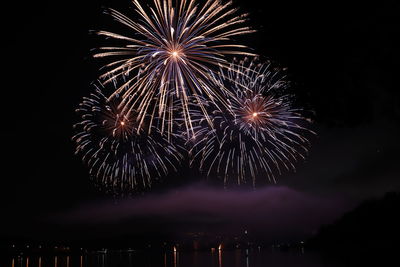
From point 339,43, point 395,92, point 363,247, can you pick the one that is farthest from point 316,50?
point 363,247

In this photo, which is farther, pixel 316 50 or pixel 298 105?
pixel 298 105

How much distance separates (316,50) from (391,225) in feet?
190

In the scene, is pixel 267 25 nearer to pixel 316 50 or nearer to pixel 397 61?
pixel 316 50

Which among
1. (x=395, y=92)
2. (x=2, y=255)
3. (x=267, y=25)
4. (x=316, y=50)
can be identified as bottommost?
(x=2, y=255)

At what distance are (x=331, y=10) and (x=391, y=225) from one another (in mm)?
58607

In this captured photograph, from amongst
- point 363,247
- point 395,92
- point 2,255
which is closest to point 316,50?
point 395,92

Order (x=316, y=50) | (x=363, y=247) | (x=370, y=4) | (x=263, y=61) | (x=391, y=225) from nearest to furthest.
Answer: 1. (x=370, y=4)
2. (x=316, y=50)
3. (x=263, y=61)
4. (x=391, y=225)
5. (x=363, y=247)

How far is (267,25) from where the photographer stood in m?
11.9

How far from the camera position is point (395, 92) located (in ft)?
38.7

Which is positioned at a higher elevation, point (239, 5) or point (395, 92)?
point (239, 5)

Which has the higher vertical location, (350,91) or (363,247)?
(350,91)

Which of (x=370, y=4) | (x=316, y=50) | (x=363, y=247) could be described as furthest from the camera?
(x=363, y=247)

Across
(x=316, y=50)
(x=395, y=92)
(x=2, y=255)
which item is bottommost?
(x=2, y=255)

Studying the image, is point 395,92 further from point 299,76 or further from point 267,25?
point 267,25
